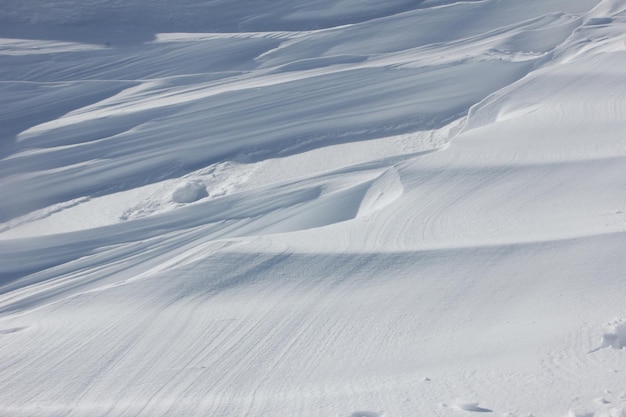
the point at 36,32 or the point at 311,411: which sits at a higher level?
the point at 36,32

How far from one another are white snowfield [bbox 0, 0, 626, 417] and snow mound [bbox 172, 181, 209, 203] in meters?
0.02

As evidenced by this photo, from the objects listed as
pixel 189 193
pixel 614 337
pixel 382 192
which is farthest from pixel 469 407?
pixel 189 193

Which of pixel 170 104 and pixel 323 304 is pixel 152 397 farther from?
pixel 170 104

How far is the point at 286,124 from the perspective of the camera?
5.01 m

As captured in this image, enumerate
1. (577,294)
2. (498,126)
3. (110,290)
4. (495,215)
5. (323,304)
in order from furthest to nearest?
(498,126), (495,215), (110,290), (323,304), (577,294)

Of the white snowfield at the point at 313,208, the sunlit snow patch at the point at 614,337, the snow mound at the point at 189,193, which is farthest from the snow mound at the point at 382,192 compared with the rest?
the sunlit snow patch at the point at 614,337

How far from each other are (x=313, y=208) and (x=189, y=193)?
83cm

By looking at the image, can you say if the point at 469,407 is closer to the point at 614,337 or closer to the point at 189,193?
the point at 614,337

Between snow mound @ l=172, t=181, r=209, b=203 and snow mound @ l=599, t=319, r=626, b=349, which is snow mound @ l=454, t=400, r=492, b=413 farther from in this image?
snow mound @ l=172, t=181, r=209, b=203

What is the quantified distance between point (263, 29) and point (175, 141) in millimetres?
2208

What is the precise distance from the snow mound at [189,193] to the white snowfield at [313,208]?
0.05ft

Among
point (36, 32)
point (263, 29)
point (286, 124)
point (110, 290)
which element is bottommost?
point (110, 290)

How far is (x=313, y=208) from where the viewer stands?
3.87 meters

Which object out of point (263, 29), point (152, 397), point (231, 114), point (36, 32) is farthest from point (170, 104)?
point (152, 397)
